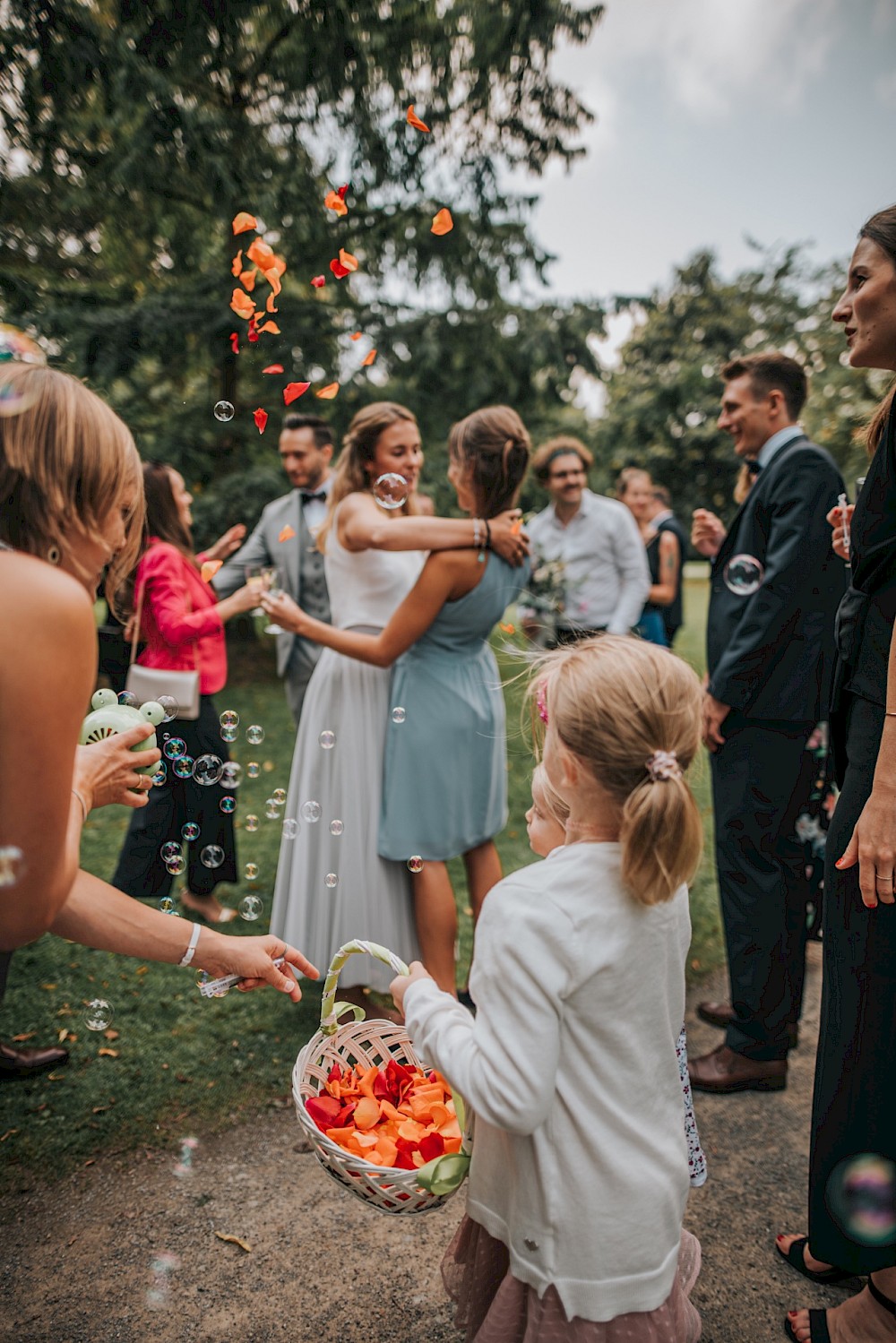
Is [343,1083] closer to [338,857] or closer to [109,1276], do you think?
[109,1276]

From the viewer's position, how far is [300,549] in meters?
4.78

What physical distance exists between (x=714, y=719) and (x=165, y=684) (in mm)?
2192

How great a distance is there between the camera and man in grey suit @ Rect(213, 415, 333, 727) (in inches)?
185

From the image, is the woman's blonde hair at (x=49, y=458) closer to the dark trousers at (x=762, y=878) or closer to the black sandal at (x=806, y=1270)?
the dark trousers at (x=762, y=878)

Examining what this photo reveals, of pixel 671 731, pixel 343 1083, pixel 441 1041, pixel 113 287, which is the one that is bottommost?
pixel 343 1083

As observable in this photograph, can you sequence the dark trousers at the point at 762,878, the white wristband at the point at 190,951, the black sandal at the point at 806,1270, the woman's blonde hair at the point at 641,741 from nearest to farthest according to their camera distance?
the woman's blonde hair at the point at 641,741, the white wristband at the point at 190,951, the black sandal at the point at 806,1270, the dark trousers at the point at 762,878

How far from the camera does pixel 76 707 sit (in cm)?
124

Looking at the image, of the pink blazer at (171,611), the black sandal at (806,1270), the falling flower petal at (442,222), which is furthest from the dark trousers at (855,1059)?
the falling flower petal at (442,222)

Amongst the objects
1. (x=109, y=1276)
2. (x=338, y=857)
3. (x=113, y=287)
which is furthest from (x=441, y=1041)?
(x=113, y=287)

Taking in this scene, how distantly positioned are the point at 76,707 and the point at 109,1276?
174 centimetres

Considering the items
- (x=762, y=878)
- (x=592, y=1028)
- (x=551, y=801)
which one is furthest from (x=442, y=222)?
(x=592, y=1028)

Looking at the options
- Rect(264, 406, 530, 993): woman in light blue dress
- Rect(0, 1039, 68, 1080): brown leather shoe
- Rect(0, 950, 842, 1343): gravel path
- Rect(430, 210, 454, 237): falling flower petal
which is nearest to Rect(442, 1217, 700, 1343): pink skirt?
Rect(0, 950, 842, 1343): gravel path

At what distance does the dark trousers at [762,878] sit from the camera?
2.92 metres

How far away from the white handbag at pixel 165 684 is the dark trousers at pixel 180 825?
0.15 metres
